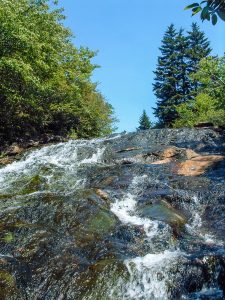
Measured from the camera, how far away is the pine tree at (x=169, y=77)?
1807 inches

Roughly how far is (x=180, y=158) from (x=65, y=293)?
1063 cm

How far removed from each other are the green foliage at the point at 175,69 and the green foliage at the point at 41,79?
13997 millimetres

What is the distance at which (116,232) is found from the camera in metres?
8.66

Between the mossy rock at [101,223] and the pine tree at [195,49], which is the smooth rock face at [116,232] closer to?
the mossy rock at [101,223]

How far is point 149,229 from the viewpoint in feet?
29.2

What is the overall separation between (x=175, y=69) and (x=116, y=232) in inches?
1651

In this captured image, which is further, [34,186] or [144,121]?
[144,121]

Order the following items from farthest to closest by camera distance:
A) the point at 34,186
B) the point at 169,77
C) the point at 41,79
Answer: the point at 169,77 → the point at 41,79 → the point at 34,186

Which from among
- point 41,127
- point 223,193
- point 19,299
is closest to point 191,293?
point 19,299

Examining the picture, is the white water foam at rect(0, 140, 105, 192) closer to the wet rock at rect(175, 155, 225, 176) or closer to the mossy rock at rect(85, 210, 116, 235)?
the mossy rock at rect(85, 210, 116, 235)

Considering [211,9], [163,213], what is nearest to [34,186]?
[163,213]

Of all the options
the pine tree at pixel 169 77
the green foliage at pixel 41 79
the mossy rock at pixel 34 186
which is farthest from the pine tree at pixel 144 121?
the mossy rock at pixel 34 186

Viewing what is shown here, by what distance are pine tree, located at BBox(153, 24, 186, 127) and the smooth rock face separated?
31047 mm

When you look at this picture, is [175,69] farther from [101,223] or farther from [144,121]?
[101,223]
